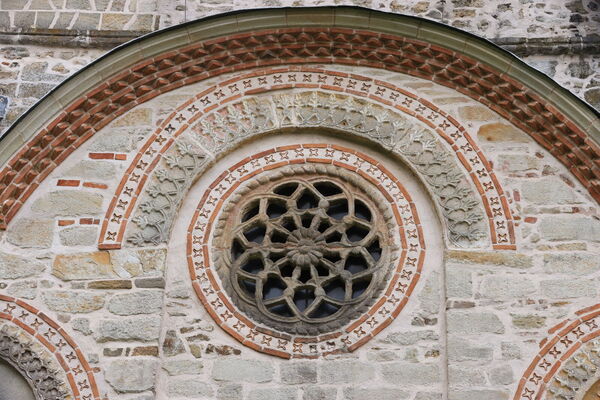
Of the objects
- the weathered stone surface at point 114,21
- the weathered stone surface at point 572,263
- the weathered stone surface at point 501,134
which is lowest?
the weathered stone surface at point 572,263

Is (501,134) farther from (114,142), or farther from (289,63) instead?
(114,142)

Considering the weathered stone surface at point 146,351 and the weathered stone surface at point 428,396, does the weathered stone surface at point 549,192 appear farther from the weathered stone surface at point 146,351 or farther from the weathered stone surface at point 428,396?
the weathered stone surface at point 146,351

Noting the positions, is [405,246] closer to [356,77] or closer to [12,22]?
[356,77]

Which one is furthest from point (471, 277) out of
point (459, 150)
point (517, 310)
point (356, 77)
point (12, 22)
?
point (12, 22)

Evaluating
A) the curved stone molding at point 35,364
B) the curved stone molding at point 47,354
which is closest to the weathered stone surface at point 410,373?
the curved stone molding at point 47,354

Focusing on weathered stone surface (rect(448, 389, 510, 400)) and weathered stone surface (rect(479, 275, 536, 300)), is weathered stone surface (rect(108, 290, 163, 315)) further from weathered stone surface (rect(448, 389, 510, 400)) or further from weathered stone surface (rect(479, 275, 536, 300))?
weathered stone surface (rect(479, 275, 536, 300))

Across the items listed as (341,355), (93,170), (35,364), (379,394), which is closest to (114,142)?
(93,170)

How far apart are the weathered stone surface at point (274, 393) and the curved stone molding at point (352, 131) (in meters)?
1.52

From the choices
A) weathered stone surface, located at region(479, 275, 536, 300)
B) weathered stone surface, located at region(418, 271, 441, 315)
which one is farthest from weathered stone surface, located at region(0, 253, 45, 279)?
weathered stone surface, located at region(479, 275, 536, 300)

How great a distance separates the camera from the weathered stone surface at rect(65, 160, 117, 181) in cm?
1015

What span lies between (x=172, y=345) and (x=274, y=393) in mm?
901

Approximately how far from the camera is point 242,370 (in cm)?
935

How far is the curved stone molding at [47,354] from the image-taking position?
30.3ft

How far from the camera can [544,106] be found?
1016cm
